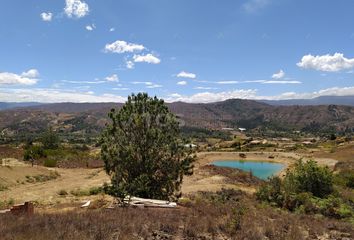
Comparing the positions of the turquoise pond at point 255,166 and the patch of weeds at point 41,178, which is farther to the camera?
the turquoise pond at point 255,166

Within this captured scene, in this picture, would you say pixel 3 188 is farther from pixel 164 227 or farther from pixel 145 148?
pixel 164 227

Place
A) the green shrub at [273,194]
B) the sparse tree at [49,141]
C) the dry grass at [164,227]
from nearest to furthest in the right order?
the dry grass at [164,227]
the green shrub at [273,194]
the sparse tree at [49,141]

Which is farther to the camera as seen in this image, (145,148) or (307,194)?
(307,194)

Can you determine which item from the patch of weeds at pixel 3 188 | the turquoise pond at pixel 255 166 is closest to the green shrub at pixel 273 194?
the patch of weeds at pixel 3 188

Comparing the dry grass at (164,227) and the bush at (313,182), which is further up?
the dry grass at (164,227)

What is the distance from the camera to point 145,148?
19.2 m

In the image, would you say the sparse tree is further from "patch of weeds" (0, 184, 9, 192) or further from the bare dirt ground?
"patch of weeds" (0, 184, 9, 192)

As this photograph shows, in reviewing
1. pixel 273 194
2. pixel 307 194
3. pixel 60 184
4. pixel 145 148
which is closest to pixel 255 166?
pixel 60 184

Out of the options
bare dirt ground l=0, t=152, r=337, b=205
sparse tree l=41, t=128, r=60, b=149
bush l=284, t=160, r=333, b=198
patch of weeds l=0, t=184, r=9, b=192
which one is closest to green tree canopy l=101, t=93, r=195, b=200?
bare dirt ground l=0, t=152, r=337, b=205

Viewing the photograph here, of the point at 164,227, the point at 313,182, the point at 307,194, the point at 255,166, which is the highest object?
the point at 164,227

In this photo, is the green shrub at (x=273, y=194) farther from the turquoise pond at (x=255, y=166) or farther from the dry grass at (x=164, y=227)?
the turquoise pond at (x=255, y=166)

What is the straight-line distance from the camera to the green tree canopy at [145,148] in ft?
62.4

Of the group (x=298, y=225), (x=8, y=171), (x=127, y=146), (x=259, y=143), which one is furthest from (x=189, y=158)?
(x=259, y=143)

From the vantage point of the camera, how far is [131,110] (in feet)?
64.6
